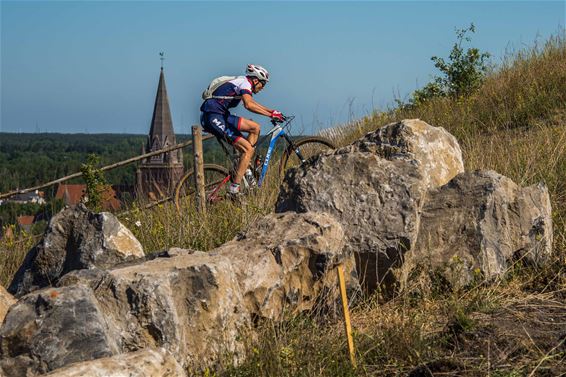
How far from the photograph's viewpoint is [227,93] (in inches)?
393

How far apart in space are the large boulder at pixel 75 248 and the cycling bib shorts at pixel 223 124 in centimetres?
309

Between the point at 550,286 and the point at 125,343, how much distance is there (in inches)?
130

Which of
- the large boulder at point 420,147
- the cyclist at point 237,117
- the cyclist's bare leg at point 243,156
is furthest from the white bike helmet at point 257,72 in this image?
the large boulder at point 420,147

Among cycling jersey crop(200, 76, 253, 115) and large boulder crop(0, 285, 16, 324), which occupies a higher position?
cycling jersey crop(200, 76, 253, 115)

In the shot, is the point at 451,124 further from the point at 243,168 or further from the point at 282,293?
the point at 282,293

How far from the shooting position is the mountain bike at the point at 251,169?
10.5 meters

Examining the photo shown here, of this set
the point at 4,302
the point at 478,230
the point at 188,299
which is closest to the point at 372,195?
the point at 478,230

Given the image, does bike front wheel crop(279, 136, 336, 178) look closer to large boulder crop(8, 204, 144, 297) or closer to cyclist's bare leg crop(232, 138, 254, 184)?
cyclist's bare leg crop(232, 138, 254, 184)

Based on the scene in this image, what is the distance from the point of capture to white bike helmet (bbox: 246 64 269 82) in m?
9.96

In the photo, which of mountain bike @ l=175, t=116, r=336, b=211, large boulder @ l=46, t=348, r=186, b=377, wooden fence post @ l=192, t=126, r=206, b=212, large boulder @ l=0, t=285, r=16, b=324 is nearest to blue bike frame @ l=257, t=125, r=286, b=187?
mountain bike @ l=175, t=116, r=336, b=211

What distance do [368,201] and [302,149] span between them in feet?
20.5

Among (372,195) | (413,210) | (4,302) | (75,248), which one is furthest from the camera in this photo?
(75,248)

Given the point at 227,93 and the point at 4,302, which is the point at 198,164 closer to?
the point at 227,93

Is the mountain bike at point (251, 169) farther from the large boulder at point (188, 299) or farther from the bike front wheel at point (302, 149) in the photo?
the large boulder at point (188, 299)
